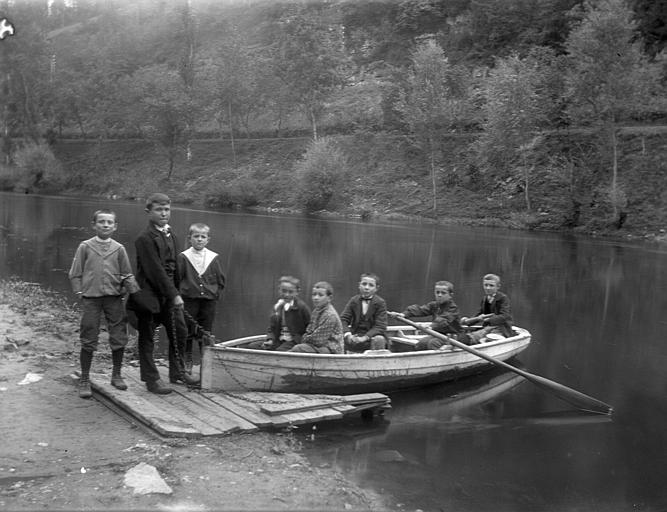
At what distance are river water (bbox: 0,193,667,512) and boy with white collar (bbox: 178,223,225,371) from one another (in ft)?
6.60

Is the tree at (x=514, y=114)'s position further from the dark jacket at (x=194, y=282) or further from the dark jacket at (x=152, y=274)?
the dark jacket at (x=152, y=274)

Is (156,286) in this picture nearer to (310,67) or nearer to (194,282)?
(194,282)

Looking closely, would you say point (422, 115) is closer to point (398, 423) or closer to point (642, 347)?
point (642, 347)

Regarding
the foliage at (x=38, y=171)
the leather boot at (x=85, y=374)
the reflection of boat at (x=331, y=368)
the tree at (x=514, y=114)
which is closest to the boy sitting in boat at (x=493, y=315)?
the reflection of boat at (x=331, y=368)

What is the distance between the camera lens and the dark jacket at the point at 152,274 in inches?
291

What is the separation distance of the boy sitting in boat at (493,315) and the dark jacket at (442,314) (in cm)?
48

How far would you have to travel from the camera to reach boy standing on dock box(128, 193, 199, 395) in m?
7.43

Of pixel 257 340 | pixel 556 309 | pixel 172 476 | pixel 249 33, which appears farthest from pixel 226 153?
pixel 172 476

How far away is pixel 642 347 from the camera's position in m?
13.3

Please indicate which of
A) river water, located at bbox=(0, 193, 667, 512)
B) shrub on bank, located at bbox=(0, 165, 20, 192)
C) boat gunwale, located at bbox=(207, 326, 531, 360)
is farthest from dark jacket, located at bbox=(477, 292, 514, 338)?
shrub on bank, located at bbox=(0, 165, 20, 192)

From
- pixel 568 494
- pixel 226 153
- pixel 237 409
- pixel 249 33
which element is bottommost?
pixel 568 494

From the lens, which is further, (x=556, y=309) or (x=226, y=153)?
(x=226, y=153)

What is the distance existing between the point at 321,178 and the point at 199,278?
1519 inches

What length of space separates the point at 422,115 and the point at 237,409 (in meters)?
40.3
